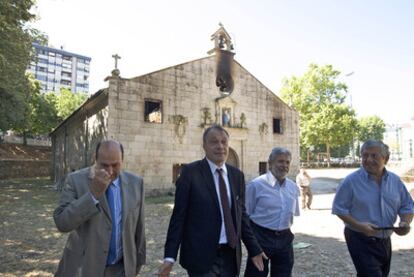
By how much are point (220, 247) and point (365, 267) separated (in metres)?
1.55

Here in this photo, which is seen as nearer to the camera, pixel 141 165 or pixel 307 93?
pixel 141 165

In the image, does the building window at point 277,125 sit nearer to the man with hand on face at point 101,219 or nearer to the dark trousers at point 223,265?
the dark trousers at point 223,265

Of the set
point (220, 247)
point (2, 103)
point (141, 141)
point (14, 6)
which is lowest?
point (220, 247)

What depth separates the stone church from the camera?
1459 cm

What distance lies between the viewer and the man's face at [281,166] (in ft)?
11.4

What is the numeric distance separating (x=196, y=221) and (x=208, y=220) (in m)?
0.10

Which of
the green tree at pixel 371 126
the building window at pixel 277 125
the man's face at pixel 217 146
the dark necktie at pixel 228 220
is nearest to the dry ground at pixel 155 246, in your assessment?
the dark necktie at pixel 228 220

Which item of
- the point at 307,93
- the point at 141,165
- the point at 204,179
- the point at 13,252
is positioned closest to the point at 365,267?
the point at 204,179

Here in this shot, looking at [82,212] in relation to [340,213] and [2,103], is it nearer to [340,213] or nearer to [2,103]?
[340,213]

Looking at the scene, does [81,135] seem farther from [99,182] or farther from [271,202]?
[99,182]

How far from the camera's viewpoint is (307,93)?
131 ft

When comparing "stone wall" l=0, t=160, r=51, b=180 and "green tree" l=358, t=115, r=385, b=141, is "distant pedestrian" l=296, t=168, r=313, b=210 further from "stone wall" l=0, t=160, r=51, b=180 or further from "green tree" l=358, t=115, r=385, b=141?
"green tree" l=358, t=115, r=385, b=141

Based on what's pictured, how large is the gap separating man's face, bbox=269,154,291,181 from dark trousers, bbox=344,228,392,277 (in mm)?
954

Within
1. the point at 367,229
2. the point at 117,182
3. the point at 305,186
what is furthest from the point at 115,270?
the point at 305,186
